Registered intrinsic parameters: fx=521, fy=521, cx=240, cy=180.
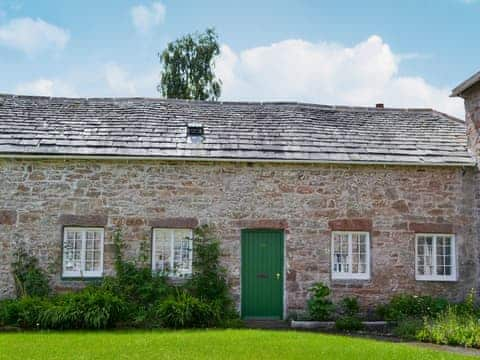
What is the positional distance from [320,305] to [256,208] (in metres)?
2.89

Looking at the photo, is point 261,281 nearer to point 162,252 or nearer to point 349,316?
point 349,316

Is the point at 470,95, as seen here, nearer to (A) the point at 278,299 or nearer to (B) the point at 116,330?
(A) the point at 278,299

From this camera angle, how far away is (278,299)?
13328 mm

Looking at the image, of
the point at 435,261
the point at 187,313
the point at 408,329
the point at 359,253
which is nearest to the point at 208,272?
the point at 187,313

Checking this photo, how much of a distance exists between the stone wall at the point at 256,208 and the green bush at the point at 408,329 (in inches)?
66.3

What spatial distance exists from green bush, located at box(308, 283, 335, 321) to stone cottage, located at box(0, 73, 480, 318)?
1.23ft

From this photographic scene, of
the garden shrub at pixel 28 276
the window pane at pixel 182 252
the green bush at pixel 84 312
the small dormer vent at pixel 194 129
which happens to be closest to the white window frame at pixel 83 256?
the garden shrub at pixel 28 276

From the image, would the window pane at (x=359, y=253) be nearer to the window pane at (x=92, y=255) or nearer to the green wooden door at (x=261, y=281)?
the green wooden door at (x=261, y=281)

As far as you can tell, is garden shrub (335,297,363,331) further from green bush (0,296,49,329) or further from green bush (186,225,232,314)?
green bush (0,296,49,329)

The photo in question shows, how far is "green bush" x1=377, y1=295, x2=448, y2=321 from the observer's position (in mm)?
12617

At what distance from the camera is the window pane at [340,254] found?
13.6 meters

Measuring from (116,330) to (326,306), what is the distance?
5.06 m

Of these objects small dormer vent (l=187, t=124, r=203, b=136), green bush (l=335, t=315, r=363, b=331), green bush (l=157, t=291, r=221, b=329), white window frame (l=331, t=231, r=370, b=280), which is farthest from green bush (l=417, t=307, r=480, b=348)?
small dormer vent (l=187, t=124, r=203, b=136)

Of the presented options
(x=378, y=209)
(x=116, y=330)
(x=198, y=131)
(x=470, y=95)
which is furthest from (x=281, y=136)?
(x=116, y=330)
